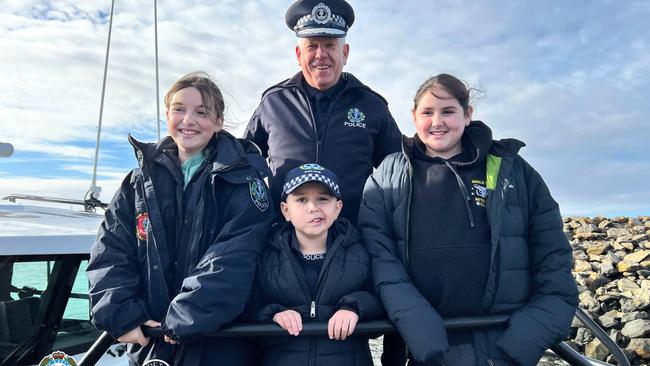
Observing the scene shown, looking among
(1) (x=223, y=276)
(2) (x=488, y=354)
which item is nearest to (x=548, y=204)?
(2) (x=488, y=354)

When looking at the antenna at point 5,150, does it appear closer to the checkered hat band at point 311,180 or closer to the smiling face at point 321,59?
the smiling face at point 321,59

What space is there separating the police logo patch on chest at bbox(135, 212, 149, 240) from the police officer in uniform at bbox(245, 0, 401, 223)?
0.71 meters

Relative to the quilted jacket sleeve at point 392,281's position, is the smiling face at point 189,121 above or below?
above

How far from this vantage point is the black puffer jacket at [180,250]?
206cm

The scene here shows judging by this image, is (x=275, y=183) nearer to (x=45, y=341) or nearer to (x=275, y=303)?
(x=275, y=303)

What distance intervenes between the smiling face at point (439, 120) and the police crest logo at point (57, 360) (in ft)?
6.12

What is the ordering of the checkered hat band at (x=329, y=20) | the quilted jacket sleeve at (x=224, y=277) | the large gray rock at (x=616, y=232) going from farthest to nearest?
the large gray rock at (x=616, y=232) → the checkered hat band at (x=329, y=20) → the quilted jacket sleeve at (x=224, y=277)

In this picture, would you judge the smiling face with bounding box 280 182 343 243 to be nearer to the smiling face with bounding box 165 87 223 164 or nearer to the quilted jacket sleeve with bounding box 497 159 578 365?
the smiling face with bounding box 165 87 223 164

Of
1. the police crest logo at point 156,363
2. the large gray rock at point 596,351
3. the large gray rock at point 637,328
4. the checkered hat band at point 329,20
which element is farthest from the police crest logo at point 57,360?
the large gray rock at point 637,328

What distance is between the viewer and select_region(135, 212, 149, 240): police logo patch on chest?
2251mm

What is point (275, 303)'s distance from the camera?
2213mm

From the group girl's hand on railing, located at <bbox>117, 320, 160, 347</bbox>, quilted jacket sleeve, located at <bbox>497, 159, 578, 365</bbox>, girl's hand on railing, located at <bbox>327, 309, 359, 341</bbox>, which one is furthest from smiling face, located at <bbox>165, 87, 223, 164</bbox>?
quilted jacket sleeve, located at <bbox>497, 159, 578, 365</bbox>

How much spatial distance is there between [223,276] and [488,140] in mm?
1272

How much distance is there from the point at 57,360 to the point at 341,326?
4.36ft
